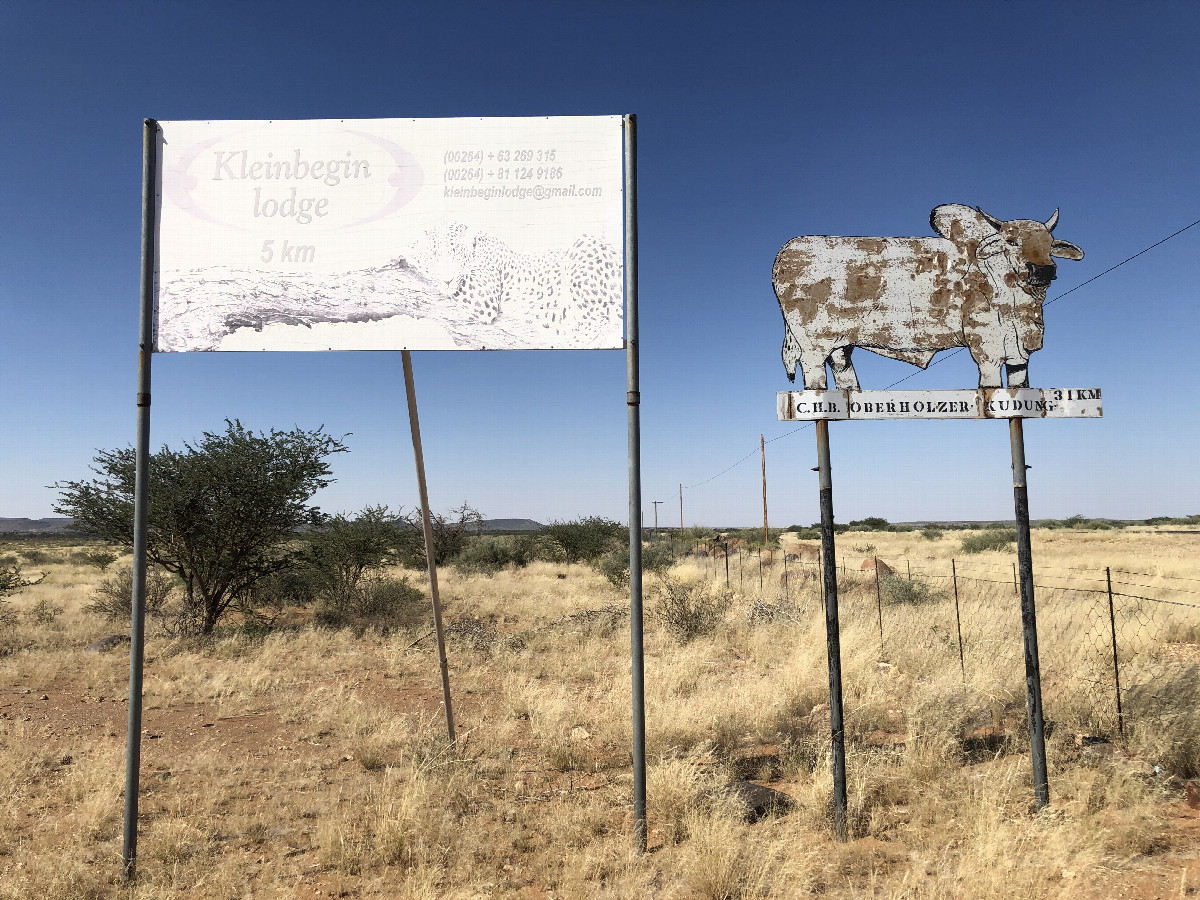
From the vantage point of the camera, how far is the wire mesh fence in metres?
6.25

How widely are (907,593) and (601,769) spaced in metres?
10.2

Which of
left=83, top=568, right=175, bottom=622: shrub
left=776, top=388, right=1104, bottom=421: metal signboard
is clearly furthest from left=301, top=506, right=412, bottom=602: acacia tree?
left=776, top=388, right=1104, bottom=421: metal signboard

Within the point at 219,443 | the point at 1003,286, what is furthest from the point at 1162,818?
the point at 219,443

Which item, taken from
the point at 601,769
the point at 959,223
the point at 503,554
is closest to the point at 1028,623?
the point at 959,223

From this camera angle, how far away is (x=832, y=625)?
15.3ft

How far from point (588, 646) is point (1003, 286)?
8161 mm

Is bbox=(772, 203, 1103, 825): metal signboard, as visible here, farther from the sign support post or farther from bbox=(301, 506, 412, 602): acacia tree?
bbox=(301, 506, 412, 602): acacia tree

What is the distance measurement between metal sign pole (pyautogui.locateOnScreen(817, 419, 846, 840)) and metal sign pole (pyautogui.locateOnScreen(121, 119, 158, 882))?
177 inches

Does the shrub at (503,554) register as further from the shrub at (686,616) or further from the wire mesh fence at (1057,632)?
the shrub at (686,616)

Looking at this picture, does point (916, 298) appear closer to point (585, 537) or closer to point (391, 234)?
point (391, 234)

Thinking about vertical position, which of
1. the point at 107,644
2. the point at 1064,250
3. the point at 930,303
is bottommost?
the point at 107,644

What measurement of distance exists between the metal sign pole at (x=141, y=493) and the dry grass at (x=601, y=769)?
38 centimetres

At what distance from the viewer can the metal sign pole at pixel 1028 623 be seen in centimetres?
449

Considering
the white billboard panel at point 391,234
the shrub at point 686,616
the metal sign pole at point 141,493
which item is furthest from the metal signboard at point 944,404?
the shrub at point 686,616
